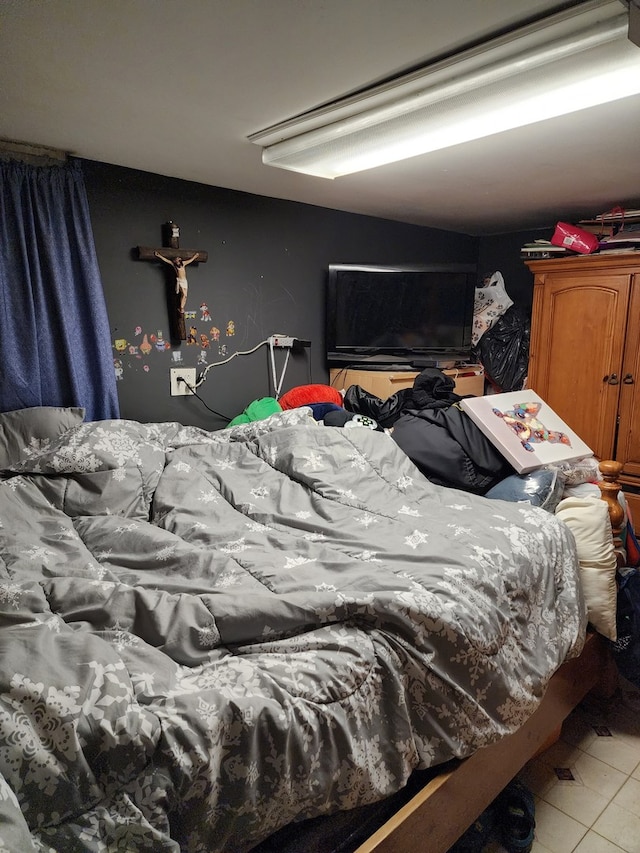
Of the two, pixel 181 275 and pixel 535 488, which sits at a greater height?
pixel 181 275

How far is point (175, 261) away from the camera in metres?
2.73

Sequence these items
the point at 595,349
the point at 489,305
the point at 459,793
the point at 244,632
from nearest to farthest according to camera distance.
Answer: the point at 244,632, the point at 459,793, the point at 595,349, the point at 489,305

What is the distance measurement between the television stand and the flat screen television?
8 cm

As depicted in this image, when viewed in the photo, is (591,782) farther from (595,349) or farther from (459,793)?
(595,349)

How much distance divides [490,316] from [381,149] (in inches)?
91.7

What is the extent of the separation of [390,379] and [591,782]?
2199 mm

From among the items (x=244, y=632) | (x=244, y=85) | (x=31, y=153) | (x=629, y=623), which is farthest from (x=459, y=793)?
(x=31, y=153)

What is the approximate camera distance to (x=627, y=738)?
200cm

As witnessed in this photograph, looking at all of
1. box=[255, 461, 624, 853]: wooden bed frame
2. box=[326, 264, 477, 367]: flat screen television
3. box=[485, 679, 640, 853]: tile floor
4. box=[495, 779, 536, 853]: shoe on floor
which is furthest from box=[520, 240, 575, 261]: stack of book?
box=[495, 779, 536, 853]: shoe on floor

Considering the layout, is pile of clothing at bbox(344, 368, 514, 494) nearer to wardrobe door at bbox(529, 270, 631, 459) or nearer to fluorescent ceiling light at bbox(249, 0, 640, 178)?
fluorescent ceiling light at bbox(249, 0, 640, 178)

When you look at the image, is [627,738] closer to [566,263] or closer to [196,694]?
[196,694]

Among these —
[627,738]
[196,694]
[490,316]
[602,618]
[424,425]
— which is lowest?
[627,738]

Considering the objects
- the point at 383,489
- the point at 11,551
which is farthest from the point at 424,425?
the point at 11,551

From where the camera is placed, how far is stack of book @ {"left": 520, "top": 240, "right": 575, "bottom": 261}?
3533mm
